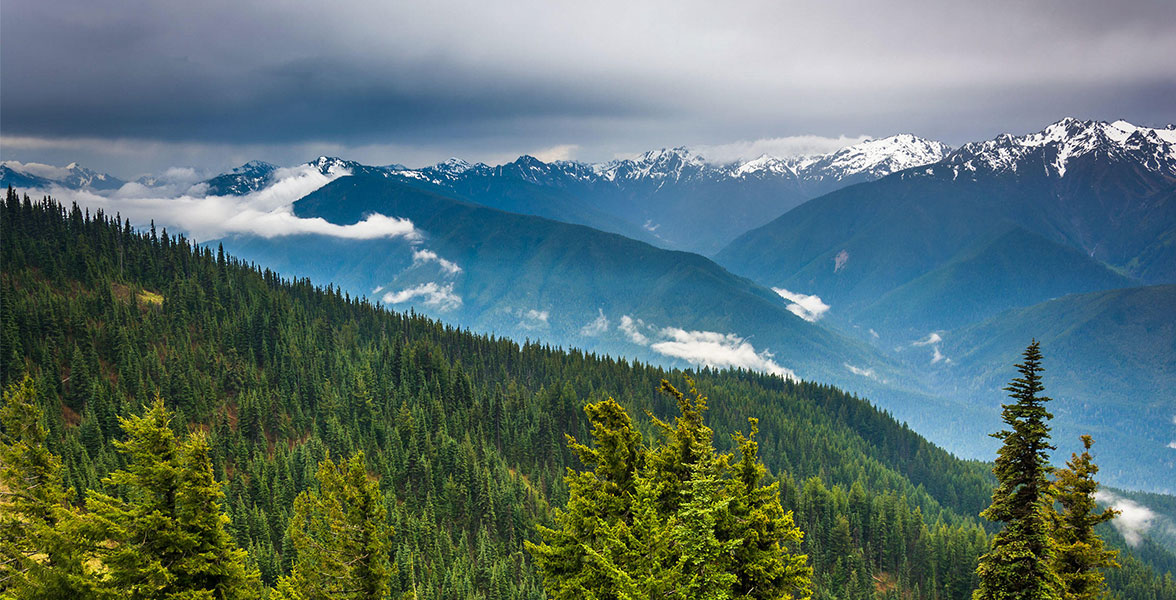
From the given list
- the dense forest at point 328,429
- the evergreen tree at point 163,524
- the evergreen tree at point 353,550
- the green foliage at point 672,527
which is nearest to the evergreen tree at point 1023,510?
the green foliage at point 672,527

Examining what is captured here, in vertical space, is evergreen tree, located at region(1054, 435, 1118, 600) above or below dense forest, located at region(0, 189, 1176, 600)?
above

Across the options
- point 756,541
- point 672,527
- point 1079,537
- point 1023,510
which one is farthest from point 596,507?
point 1079,537

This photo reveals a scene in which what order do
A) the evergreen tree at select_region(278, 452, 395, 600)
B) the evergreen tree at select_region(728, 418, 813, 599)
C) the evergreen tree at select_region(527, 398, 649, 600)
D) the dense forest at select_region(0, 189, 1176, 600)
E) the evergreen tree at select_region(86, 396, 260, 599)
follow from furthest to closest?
the dense forest at select_region(0, 189, 1176, 600), the evergreen tree at select_region(278, 452, 395, 600), the evergreen tree at select_region(527, 398, 649, 600), the evergreen tree at select_region(728, 418, 813, 599), the evergreen tree at select_region(86, 396, 260, 599)

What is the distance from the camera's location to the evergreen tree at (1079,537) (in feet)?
117

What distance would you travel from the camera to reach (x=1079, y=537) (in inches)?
1470

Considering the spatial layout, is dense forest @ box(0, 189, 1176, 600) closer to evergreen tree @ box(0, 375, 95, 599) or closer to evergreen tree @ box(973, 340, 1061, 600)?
evergreen tree @ box(0, 375, 95, 599)

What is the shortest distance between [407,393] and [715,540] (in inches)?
6382

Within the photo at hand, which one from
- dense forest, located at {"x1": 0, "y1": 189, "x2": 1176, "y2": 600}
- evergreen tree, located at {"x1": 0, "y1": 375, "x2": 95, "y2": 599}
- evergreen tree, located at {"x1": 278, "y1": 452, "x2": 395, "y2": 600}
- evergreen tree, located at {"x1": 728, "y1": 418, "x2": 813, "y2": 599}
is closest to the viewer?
evergreen tree, located at {"x1": 0, "y1": 375, "x2": 95, "y2": 599}

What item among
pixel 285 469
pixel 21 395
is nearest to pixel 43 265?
pixel 285 469

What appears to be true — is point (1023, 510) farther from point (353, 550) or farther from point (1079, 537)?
point (353, 550)

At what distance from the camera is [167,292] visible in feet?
620

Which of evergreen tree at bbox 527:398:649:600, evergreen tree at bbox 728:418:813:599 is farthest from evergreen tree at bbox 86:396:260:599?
evergreen tree at bbox 728:418:813:599

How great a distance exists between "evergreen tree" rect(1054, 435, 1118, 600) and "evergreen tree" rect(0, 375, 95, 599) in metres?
43.3

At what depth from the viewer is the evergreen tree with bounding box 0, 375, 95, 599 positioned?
2462 centimetres
